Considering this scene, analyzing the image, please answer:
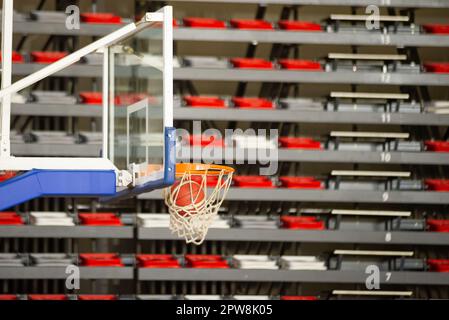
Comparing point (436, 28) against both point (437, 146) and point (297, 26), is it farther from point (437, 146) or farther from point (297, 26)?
point (297, 26)

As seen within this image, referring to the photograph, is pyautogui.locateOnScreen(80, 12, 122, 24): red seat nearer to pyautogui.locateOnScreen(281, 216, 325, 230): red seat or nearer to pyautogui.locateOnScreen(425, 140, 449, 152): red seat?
pyautogui.locateOnScreen(281, 216, 325, 230): red seat

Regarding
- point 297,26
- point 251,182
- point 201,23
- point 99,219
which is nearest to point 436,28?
point 297,26

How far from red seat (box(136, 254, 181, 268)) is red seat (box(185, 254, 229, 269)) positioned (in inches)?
4.7

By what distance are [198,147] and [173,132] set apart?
3142 mm

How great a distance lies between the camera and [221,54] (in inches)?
424

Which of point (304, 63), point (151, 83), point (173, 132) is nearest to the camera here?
point (173, 132)

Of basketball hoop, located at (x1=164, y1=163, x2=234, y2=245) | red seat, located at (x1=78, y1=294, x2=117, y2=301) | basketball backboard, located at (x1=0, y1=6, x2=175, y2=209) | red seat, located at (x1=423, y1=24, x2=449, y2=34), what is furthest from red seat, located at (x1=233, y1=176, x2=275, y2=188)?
basketball backboard, located at (x1=0, y1=6, x2=175, y2=209)

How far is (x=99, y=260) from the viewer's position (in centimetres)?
953

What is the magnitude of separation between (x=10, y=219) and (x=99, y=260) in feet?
3.07

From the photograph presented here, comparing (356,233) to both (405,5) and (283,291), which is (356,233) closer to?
(283,291)

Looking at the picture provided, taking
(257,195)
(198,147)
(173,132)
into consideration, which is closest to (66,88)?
(198,147)

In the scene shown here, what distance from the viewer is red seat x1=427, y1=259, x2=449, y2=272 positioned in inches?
386

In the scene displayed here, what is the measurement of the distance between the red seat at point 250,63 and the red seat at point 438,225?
2243mm

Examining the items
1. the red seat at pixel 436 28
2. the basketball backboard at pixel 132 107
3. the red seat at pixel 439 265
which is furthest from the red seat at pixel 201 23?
the red seat at pixel 439 265
